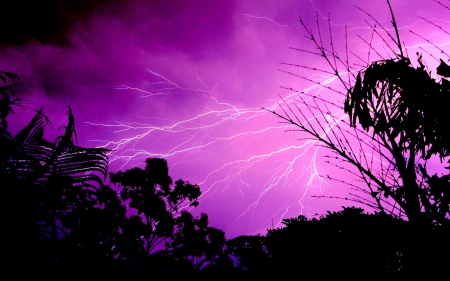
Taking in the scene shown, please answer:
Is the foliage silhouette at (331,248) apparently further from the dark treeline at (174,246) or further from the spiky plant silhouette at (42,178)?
the spiky plant silhouette at (42,178)

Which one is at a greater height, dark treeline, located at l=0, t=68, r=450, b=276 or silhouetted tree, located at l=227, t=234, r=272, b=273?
silhouetted tree, located at l=227, t=234, r=272, b=273

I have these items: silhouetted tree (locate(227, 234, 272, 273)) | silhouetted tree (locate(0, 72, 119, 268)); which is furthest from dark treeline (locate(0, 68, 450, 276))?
silhouetted tree (locate(227, 234, 272, 273))

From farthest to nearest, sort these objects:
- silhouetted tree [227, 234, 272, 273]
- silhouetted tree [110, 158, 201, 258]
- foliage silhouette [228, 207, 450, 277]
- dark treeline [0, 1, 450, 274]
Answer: silhouetted tree [110, 158, 201, 258] < silhouetted tree [227, 234, 272, 273] < foliage silhouette [228, 207, 450, 277] < dark treeline [0, 1, 450, 274]

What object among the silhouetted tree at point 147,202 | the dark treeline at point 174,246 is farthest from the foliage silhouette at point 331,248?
the silhouetted tree at point 147,202

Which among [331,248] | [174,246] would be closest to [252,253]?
[331,248]

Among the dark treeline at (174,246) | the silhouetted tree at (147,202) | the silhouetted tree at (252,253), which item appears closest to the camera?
the dark treeline at (174,246)

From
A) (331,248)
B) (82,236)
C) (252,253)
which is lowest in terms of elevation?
(82,236)

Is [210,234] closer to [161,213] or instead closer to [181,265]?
[161,213]

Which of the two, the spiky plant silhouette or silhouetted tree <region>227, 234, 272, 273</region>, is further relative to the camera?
silhouetted tree <region>227, 234, 272, 273</region>

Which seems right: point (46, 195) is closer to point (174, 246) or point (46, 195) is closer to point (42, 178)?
point (42, 178)

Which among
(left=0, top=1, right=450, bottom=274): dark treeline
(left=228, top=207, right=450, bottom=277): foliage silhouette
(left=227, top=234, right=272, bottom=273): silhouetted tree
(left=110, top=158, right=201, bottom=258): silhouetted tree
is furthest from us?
(left=110, top=158, right=201, bottom=258): silhouetted tree

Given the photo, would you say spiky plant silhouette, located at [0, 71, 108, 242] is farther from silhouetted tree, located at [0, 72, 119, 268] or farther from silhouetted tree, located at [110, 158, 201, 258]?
silhouetted tree, located at [110, 158, 201, 258]
